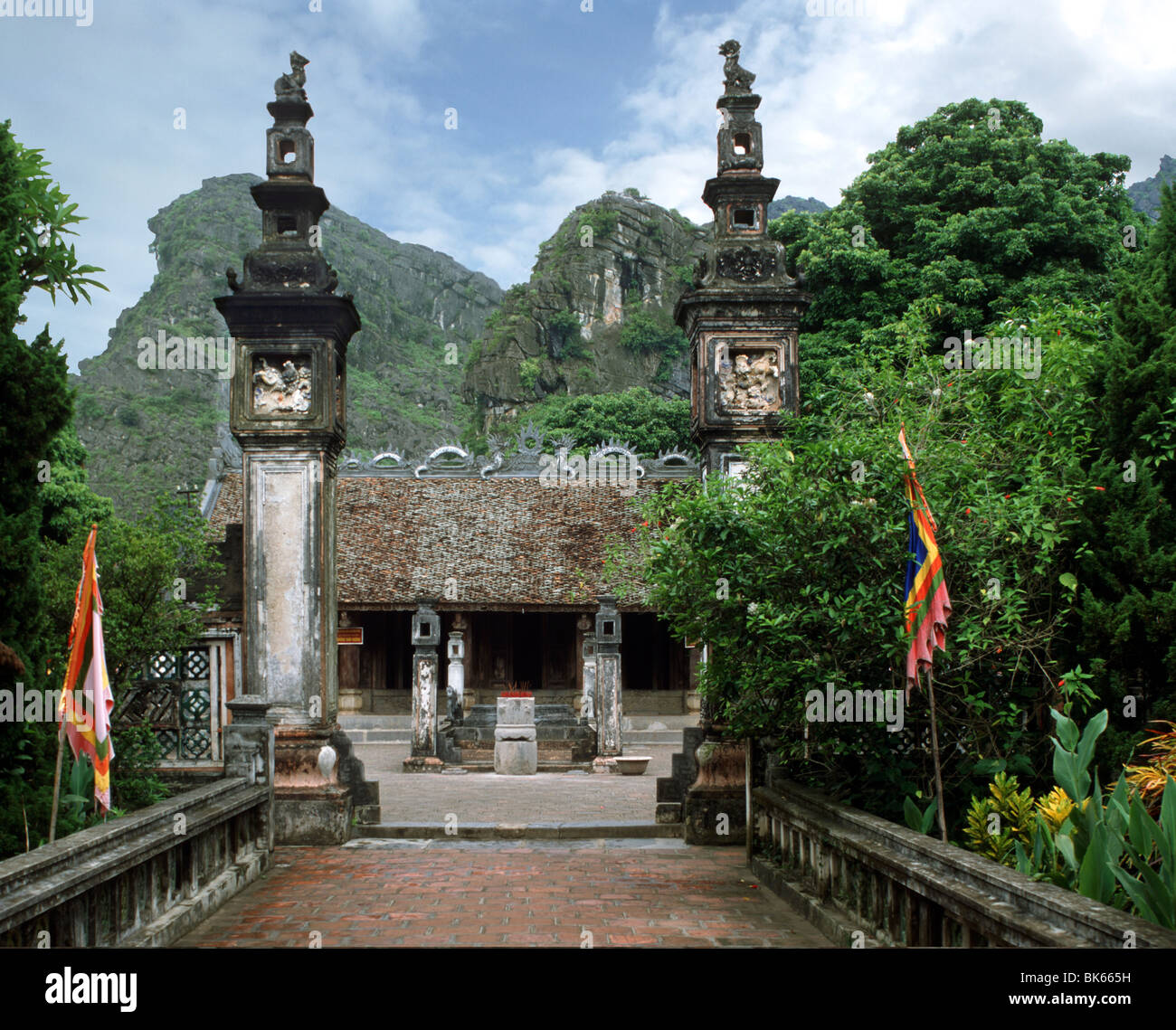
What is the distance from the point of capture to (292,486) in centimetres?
917

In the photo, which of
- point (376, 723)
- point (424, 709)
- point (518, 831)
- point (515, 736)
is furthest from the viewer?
point (376, 723)

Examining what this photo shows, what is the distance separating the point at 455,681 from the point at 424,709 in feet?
7.85

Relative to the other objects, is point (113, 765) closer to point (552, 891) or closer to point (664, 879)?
point (552, 891)

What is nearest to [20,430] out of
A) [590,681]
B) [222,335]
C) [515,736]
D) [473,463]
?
[515,736]

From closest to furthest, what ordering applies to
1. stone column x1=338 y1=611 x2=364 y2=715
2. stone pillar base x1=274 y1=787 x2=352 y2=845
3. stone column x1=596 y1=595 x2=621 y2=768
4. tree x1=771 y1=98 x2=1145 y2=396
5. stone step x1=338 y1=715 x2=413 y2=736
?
stone pillar base x1=274 y1=787 x2=352 y2=845, tree x1=771 y1=98 x2=1145 y2=396, stone column x1=596 y1=595 x2=621 y2=768, stone step x1=338 y1=715 x2=413 y2=736, stone column x1=338 y1=611 x2=364 y2=715

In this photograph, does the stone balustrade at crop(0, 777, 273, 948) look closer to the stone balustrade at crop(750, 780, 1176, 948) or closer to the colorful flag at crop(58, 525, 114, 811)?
the colorful flag at crop(58, 525, 114, 811)

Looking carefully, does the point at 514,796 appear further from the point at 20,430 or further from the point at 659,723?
the point at 659,723

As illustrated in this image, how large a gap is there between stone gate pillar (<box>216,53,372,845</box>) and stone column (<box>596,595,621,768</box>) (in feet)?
31.7

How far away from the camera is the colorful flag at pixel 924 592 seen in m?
5.21

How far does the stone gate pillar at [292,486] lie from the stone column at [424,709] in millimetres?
8987

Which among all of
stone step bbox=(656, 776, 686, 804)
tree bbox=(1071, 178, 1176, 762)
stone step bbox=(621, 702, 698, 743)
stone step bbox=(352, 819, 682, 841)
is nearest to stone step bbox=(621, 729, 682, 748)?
stone step bbox=(621, 702, 698, 743)

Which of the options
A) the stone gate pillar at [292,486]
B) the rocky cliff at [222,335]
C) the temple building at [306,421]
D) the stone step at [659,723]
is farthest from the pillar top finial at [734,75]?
the rocky cliff at [222,335]

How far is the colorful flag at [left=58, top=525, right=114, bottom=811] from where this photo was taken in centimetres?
532

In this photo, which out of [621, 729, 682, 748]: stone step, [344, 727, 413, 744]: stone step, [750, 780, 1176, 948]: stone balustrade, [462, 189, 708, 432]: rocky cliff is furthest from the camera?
[462, 189, 708, 432]: rocky cliff
